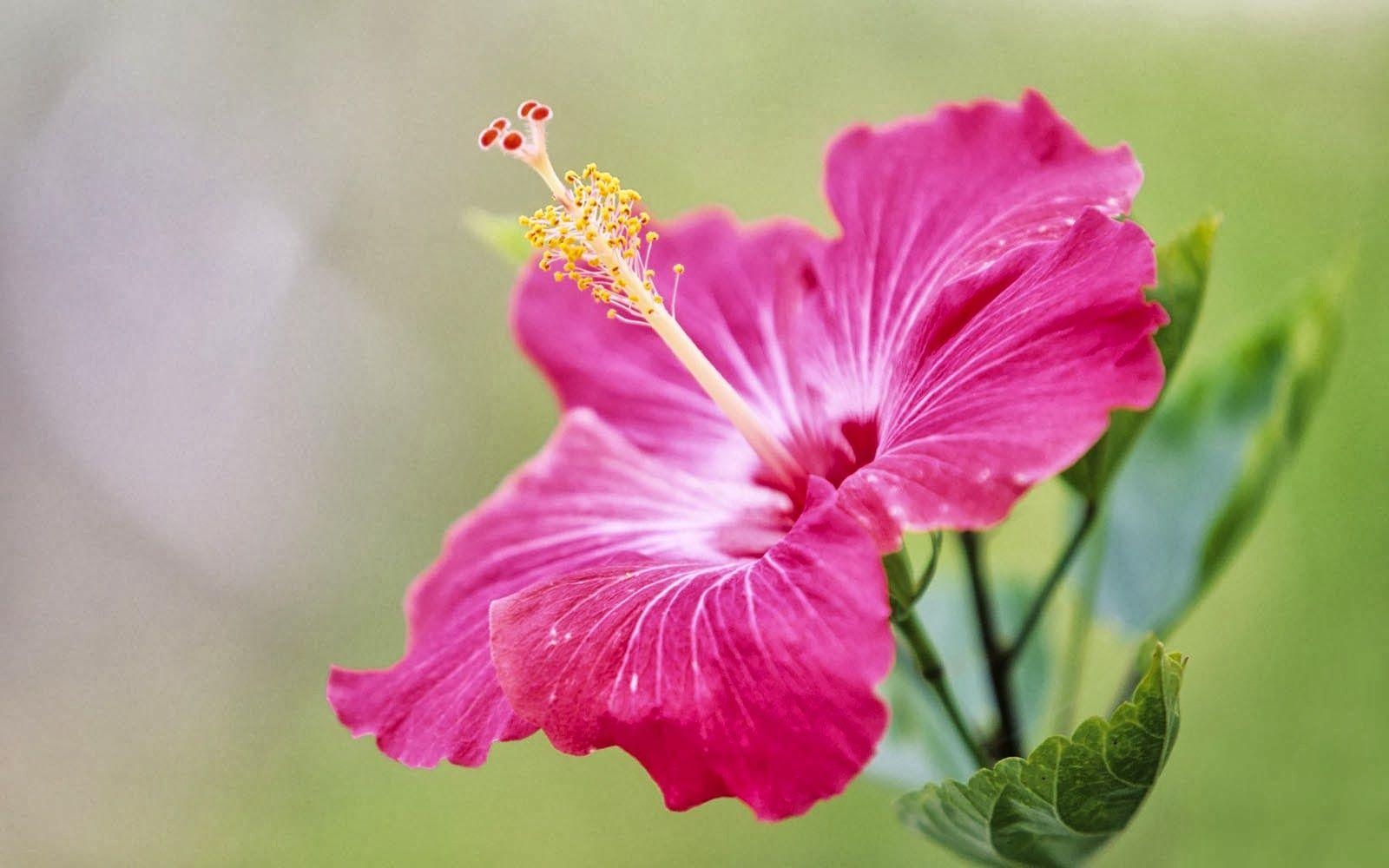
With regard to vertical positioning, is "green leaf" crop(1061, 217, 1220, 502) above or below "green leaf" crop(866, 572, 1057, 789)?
above

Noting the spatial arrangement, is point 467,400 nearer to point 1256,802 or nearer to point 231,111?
point 231,111

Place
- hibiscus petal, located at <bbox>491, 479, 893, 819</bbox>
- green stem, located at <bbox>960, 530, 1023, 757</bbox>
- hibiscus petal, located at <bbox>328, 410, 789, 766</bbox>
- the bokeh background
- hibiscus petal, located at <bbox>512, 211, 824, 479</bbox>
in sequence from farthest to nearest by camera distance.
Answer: the bokeh background
hibiscus petal, located at <bbox>512, 211, 824, 479</bbox>
green stem, located at <bbox>960, 530, 1023, 757</bbox>
hibiscus petal, located at <bbox>328, 410, 789, 766</bbox>
hibiscus petal, located at <bbox>491, 479, 893, 819</bbox>

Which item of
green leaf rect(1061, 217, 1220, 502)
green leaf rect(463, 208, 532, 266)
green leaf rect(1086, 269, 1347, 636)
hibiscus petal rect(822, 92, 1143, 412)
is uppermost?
green leaf rect(463, 208, 532, 266)

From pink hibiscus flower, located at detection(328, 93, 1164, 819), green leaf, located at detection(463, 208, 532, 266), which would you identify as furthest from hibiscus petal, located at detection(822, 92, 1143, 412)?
green leaf, located at detection(463, 208, 532, 266)

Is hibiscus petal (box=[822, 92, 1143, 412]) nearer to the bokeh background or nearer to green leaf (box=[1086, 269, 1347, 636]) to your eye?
green leaf (box=[1086, 269, 1347, 636])

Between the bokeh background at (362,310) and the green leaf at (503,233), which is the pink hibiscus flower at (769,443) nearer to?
the green leaf at (503,233)

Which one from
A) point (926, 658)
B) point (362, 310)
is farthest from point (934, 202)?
point (362, 310)

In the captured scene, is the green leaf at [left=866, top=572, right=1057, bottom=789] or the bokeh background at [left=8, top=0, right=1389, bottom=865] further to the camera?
the bokeh background at [left=8, top=0, right=1389, bottom=865]
